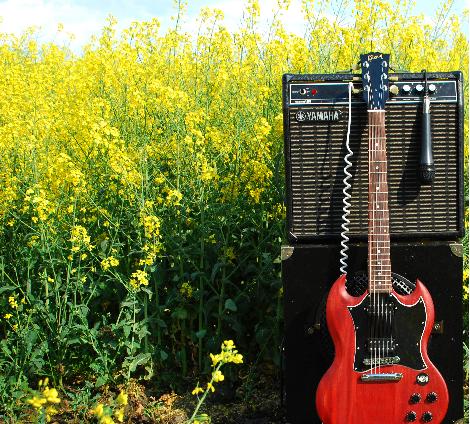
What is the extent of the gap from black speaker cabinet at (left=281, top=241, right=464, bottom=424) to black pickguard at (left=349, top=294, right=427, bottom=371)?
14cm

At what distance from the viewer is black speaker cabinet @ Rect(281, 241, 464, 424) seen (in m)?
2.96

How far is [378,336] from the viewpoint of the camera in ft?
9.36

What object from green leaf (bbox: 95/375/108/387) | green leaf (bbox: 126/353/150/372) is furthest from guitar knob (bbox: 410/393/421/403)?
green leaf (bbox: 95/375/108/387)

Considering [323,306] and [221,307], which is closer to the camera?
[323,306]

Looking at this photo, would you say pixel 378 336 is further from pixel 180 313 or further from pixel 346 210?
Answer: pixel 180 313

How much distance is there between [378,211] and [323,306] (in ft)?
1.31

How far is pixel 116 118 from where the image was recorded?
13.6ft

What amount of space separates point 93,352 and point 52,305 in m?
0.29

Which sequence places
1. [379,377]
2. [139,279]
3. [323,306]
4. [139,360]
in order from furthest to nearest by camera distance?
[139,360] → [139,279] → [323,306] → [379,377]

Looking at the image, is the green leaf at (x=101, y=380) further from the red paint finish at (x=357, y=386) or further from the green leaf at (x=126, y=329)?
the red paint finish at (x=357, y=386)

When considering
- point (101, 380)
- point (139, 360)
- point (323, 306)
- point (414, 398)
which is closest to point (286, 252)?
point (323, 306)

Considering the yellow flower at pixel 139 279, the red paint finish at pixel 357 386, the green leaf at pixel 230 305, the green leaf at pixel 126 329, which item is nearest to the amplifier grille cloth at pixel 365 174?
the red paint finish at pixel 357 386

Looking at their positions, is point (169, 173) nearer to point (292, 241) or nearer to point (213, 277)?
point (213, 277)

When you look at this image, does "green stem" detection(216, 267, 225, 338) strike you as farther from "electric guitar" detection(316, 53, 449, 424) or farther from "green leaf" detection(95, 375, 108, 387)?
"electric guitar" detection(316, 53, 449, 424)
